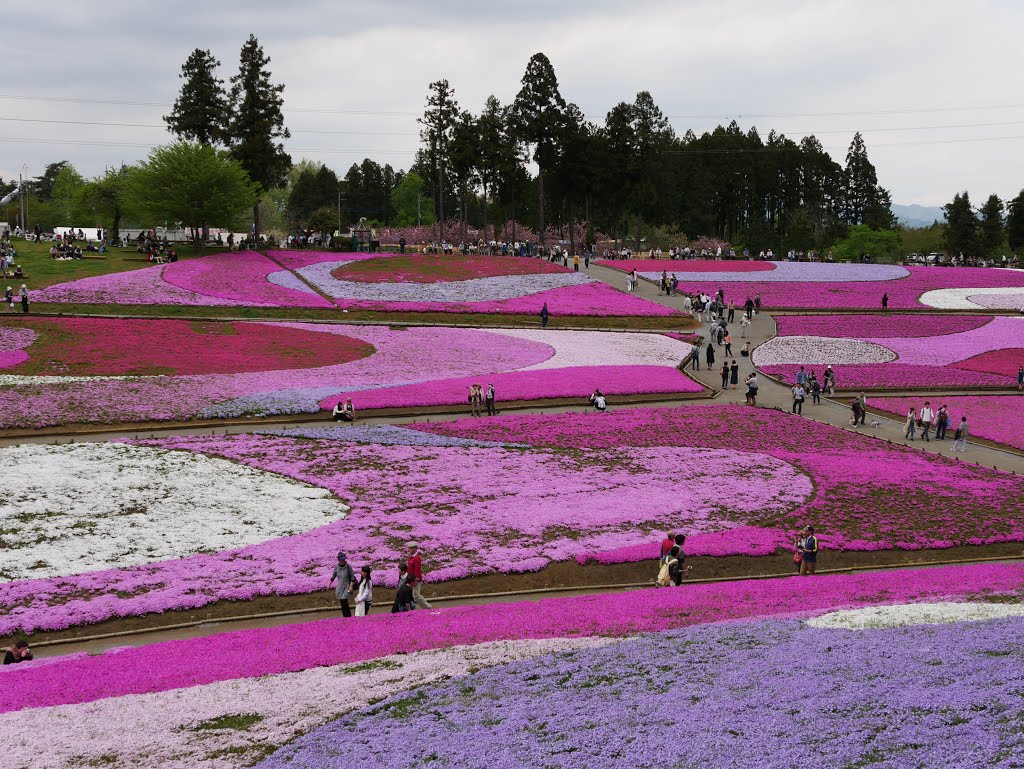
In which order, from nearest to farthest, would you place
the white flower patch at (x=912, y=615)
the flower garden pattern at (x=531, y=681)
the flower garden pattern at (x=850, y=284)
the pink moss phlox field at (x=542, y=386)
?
the flower garden pattern at (x=531, y=681), the white flower patch at (x=912, y=615), the pink moss phlox field at (x=542, y=386), the flower garden pattern at (x=850, y=284)

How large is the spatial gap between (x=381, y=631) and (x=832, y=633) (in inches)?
337

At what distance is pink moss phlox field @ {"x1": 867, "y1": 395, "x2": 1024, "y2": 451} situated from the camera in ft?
143

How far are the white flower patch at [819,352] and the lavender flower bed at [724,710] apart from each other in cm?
4672

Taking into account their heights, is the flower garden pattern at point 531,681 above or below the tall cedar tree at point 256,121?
below

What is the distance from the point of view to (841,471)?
1411 inches

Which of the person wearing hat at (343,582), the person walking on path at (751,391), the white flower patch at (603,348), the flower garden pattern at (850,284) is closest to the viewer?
the person wearing hat at (343,582)

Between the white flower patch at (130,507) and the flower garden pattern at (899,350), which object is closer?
the white flower patch at (130,507)

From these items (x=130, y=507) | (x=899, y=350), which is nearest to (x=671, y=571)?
(x=130, y=507)

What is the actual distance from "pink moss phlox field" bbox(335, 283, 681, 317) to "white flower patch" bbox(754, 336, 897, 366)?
11.4 m

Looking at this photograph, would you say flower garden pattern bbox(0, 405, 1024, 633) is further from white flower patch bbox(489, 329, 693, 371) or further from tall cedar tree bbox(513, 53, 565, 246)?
tall cedar tree bbox(513, 53, 565, 246)

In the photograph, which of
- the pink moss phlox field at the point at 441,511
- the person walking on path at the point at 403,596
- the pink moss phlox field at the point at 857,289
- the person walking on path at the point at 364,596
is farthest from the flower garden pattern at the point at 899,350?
the person walking on path at the point at 364,596

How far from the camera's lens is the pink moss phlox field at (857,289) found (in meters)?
82.6

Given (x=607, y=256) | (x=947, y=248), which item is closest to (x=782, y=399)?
(x=607, y=256)

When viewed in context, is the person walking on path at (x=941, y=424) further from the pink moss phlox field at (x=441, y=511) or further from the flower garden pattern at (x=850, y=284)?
the flower garden pattern at (x=850, y=284)
